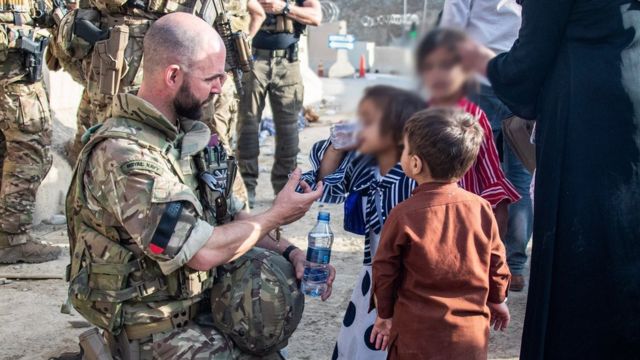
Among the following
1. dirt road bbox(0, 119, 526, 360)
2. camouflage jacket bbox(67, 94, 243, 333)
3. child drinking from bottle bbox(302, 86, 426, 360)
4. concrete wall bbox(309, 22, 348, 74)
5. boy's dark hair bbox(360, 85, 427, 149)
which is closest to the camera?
boy's dark hair bbox(360, 85, 427, 149)

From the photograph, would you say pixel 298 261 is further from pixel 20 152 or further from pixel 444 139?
pixel 20 152

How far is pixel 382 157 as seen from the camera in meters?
2.60

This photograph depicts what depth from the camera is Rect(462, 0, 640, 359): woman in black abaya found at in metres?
2.16

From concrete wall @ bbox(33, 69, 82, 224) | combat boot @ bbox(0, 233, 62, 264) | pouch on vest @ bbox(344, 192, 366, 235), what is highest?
pouch on vest @ bbox(344, 192, 366, 235)

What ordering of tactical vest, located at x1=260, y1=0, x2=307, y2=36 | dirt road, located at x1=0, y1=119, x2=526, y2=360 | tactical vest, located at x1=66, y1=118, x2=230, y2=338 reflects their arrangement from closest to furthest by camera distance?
tactical vest, located at x1=66, y1=118, x2=230, y2=338 < dirt road, located at x1=0, y1=119, x2=526, y2=360 < tactical vest, located at x1=260, y1=0, x2=307, y2=36

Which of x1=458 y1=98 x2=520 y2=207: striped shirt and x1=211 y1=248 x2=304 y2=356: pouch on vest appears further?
x1=458 y1=98 x2=520 y2=207: striped shirt

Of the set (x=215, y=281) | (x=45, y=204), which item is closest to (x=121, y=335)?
(x=215, y=281)

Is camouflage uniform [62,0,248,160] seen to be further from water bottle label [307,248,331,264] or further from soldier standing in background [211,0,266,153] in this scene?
water bottle label [307,248,331,264]

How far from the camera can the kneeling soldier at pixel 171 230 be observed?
87.4 inches

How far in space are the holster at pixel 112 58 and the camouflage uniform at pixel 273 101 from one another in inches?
62.7

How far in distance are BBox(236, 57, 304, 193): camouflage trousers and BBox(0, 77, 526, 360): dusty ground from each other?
99cm

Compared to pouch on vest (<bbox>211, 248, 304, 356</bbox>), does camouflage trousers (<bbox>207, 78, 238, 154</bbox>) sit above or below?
above

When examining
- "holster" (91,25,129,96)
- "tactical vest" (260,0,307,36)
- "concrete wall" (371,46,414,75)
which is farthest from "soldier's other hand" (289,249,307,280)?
"tactical vest" (260,0,307,36)

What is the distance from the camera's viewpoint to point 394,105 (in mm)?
2240
